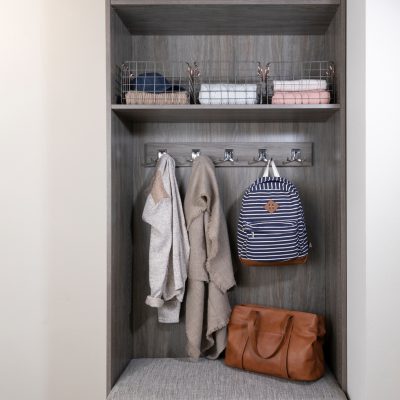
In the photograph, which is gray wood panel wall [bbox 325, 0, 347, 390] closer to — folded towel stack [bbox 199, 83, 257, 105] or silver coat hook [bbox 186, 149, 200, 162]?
folded towel stack [bbox 199, 83, 257, 105]

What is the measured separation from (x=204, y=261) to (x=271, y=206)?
389 millimetres

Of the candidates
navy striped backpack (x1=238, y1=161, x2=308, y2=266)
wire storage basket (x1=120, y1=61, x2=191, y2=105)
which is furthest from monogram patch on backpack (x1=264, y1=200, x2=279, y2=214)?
wire storage basket (x1=120, y1=61, x2=191, y2=105)

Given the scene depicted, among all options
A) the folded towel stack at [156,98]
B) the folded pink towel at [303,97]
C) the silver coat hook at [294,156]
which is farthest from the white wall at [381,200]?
the folded towel stack at [156,98]

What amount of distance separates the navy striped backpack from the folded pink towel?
1.15 ft

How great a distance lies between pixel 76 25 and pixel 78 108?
1.36 ft

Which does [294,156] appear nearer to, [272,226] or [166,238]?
[272,226]

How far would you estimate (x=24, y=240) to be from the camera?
2.29 meters

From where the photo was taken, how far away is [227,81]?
219cm

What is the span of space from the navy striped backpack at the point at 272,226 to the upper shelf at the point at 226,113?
30 cm

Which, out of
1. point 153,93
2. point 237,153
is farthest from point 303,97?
point 153,93

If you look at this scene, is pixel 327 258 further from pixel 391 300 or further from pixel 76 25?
pixel 76 25

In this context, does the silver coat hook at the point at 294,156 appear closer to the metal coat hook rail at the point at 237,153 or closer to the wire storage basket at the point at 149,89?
the metal coat hook rail at the point at 237,153

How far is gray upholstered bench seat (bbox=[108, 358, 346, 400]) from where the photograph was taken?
69.7 inches

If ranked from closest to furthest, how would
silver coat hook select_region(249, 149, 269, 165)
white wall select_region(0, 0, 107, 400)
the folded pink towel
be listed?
1. the folded pink towel
2. silver coat hook select_region(249, 149, 269, 165)
3. white wall select_region(0, 0, 107, 400)
